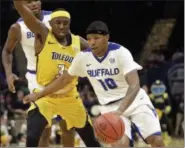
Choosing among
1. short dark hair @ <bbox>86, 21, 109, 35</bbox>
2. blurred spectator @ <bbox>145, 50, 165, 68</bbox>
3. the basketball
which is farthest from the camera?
blurred spectator @ <bbox>145, 50, 165, 68</bbox>

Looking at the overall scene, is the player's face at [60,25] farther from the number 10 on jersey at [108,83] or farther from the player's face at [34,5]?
the number 10 on jersey at [108,83]

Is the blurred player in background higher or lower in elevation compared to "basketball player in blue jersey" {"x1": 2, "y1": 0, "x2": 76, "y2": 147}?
lower

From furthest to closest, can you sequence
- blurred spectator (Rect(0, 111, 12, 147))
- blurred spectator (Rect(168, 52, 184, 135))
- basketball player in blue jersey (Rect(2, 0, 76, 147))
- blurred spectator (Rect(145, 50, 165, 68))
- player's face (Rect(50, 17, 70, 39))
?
blurred spectator (Rect(145, 50, 165, 68))
blurred spectator (Rect(168, 52, 184, 135))
blurred spectator (Rect(0, 111, 12, 147))
basketball player in blue jersey (Rect(2, 0, 76, 147))
player's face (Rect(50, 17, 70, 39))

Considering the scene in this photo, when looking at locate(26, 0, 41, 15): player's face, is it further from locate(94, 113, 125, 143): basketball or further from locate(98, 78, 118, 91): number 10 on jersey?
locate(94, 113, 125, 143): basketball

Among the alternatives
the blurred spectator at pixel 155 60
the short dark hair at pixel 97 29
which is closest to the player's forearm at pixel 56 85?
the short dark hair at pixel 97 29

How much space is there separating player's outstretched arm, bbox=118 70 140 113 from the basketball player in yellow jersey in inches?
50.2

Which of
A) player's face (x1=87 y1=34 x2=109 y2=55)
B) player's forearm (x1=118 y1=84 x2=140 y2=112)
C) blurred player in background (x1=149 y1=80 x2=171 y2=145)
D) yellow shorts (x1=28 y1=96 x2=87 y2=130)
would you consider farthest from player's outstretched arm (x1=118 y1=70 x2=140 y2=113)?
blurred player in background (x1=149 y1=80 x2=171 y2=145)

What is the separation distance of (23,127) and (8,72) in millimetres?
6875

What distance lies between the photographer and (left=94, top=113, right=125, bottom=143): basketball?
6.16 metres

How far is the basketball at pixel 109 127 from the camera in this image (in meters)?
6.16

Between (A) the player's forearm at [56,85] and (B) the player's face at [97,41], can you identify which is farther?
(A) the player's forearm at [56,85]

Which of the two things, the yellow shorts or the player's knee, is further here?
the yellow shorts

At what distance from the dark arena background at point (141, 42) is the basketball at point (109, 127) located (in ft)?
28.0

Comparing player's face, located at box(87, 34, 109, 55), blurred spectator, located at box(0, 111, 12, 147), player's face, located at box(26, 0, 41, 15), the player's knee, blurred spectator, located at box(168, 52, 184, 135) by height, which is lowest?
blurred spectator, located at box(0, 111, 12, 147)
